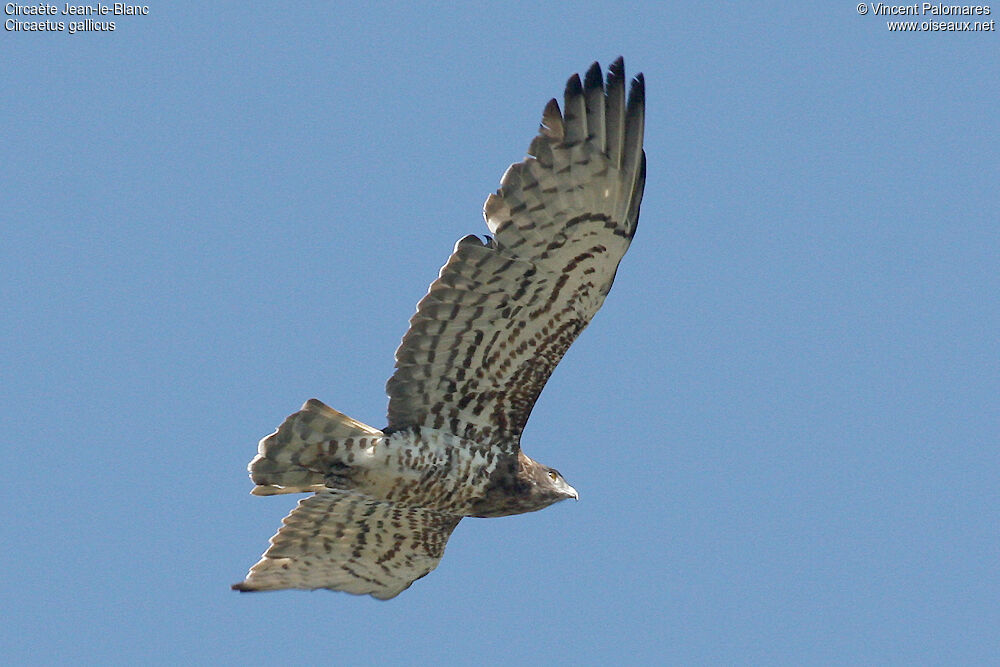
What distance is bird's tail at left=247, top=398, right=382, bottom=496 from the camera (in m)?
10.6

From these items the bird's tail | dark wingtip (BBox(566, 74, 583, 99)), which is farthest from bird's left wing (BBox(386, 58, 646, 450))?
the bird's tail

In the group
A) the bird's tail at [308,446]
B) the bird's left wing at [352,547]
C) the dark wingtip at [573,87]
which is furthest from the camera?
the bird's left wing at [352,547]

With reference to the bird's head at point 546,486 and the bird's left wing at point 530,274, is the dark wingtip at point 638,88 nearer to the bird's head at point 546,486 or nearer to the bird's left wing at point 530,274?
the bird's left wing at point 530,274

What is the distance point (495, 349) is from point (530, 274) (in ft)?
2.32

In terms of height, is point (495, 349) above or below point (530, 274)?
below

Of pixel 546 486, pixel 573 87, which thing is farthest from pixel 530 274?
pixel 546 486

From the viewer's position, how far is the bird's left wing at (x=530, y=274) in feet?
33.3

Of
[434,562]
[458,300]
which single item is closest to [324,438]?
[458,300]

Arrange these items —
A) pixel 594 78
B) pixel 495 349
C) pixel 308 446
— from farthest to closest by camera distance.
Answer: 1. pixel 495 349
2. pixel 308 446
3. pixel 594 78

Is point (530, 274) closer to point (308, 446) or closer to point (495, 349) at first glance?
point (495, 349)

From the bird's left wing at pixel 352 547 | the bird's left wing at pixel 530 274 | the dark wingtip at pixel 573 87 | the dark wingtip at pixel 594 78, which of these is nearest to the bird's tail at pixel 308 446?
the bird's left wing at pixel 530 274

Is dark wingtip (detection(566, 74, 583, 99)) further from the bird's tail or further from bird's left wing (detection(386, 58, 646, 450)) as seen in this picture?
the bird's tail

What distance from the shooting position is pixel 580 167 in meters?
10.2

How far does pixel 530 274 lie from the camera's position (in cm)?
1050
